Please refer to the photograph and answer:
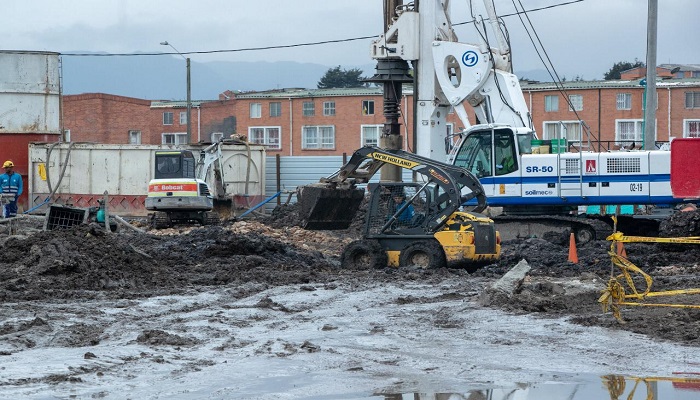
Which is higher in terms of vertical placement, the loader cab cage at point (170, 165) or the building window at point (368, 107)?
the building window at point (368, 107)

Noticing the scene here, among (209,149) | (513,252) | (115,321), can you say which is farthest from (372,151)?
(209,149)

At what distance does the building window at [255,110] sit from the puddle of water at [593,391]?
61.1 meters

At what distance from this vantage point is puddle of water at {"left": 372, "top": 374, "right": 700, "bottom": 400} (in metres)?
8.73

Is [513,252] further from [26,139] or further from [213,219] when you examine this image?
[26,139]

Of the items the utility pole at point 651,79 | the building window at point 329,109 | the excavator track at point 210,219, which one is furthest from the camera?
the building window at point 329,109

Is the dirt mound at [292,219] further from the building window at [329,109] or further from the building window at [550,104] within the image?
the building window at [329,109]

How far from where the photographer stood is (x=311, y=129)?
67.8 metres

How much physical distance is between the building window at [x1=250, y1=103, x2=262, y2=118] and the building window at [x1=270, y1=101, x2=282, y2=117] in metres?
0.93

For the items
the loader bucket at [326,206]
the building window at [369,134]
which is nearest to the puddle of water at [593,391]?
the loader bucket at [326,206]

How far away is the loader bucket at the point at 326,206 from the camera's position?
20.0 meters

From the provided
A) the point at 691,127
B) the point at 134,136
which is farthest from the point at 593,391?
the point at 134,136

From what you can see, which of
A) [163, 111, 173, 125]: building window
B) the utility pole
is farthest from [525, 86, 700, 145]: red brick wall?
the utility pole

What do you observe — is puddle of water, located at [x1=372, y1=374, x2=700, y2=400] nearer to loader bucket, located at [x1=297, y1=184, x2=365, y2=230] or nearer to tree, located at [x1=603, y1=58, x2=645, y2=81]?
loader bucket, located at [x1=297, y1=184, x2=365, y2=230]

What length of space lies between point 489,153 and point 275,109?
45559 mm
